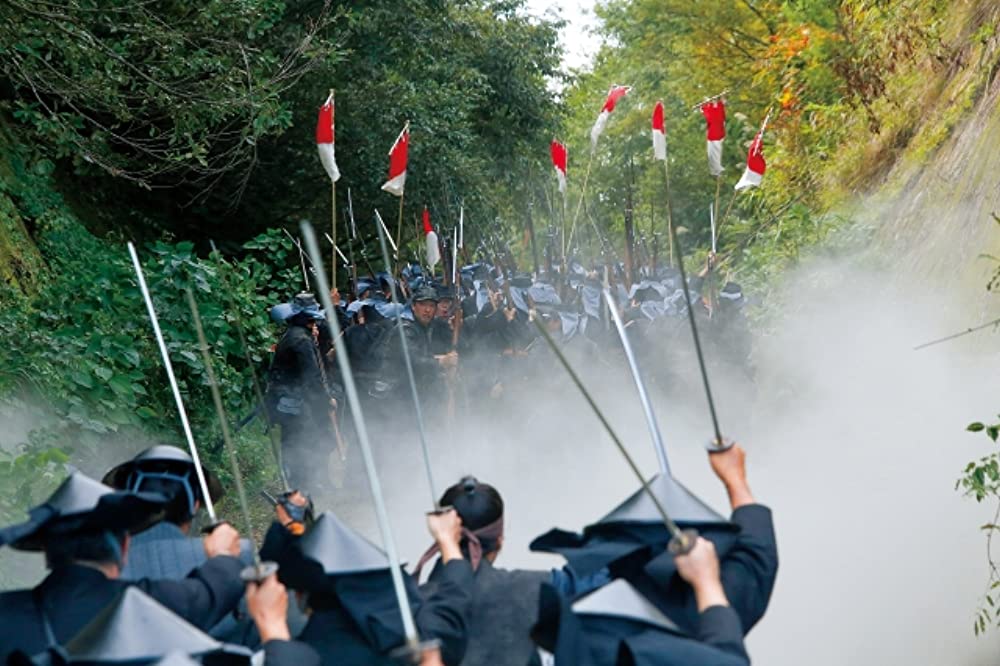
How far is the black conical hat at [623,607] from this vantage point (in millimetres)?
3529

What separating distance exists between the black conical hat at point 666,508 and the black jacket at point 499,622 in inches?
28.1

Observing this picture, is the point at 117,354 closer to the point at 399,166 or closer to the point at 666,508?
the point at 399,166

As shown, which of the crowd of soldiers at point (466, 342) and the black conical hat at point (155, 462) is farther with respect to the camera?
the crowd of soldiers at point (466, 342)

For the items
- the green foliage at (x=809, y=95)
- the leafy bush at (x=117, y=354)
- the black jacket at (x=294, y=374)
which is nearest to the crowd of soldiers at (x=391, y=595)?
the leafy bush at (x=117, y=354)

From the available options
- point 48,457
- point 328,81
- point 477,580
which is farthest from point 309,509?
point 328,81

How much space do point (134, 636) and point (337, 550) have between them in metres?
0.82

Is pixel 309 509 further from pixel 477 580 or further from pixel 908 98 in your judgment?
pixel 908 98

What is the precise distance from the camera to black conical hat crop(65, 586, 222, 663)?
3.38 meters

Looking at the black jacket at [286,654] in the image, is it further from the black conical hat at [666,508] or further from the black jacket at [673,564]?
the black conical hat at [666,508]

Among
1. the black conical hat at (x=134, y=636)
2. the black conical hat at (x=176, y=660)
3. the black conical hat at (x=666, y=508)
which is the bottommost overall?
the black conical hat at (x=176, y=660)

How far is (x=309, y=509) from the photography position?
543 cm

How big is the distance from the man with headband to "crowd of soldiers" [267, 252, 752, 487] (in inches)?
286

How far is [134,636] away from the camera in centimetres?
342

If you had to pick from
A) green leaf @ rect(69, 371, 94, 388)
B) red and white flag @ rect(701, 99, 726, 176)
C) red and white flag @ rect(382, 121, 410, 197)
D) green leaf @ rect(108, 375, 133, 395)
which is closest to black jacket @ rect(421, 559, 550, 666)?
green leaf @ rect(69, 371, 94, 388)
